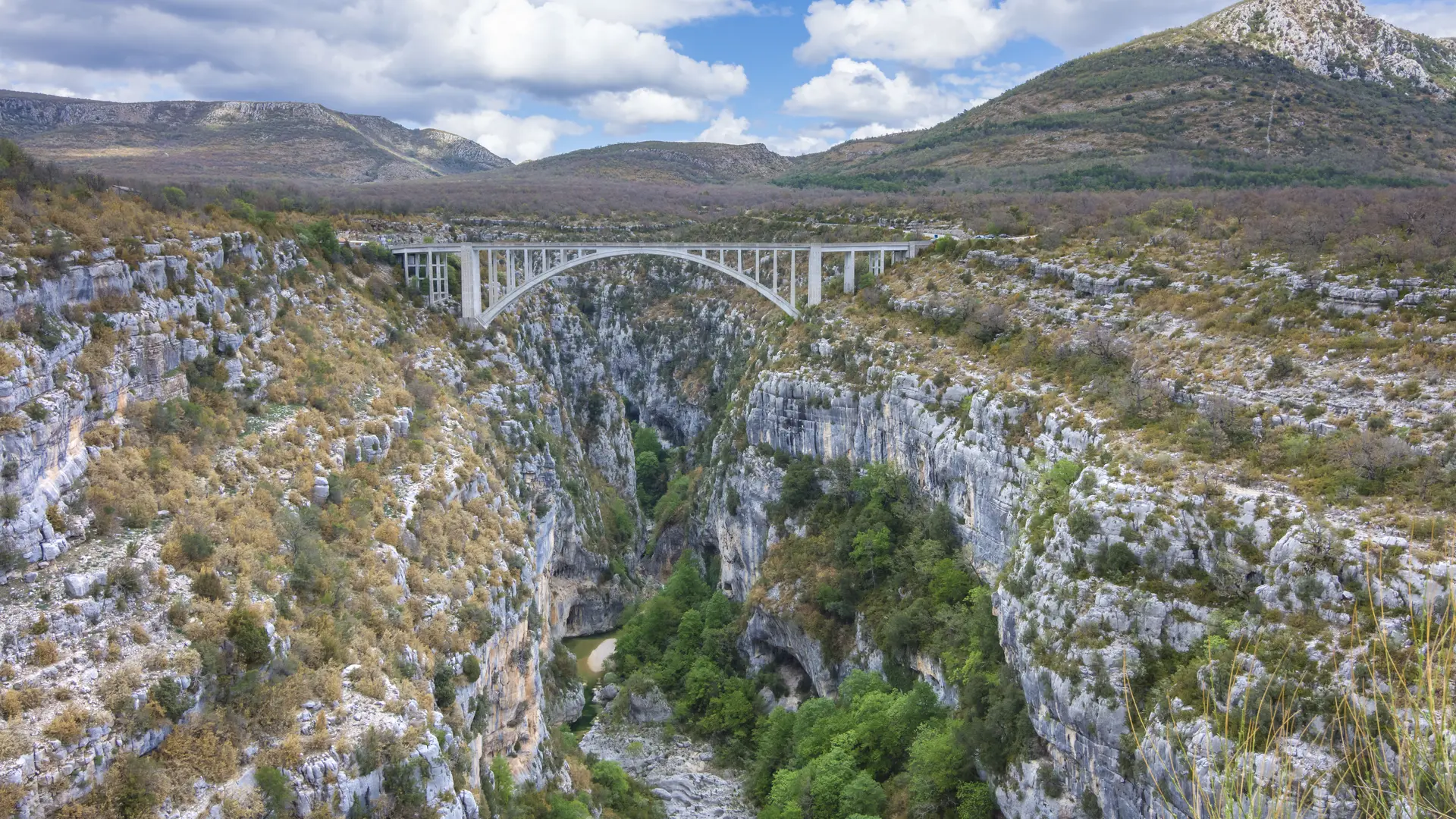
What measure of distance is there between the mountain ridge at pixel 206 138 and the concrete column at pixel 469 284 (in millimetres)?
53333

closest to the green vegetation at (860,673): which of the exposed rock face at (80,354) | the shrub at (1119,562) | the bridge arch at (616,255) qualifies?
the shrub at (1119,562)

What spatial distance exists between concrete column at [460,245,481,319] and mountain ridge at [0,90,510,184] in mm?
53333

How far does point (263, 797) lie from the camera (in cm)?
1572

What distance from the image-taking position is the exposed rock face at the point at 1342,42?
10638cm

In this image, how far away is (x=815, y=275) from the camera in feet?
181

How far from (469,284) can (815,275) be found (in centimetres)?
2041

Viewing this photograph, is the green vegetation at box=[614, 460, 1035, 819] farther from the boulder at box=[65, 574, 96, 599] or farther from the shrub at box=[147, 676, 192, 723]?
the boulder at box=[65, 574, 96, 599]

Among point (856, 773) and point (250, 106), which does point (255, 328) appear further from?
point (250, 106)

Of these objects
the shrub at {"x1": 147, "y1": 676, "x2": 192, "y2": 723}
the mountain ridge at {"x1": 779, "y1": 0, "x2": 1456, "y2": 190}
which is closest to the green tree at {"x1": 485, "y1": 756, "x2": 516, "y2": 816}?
the shrub at {"x1": 147, "y1": 676, "x2": 192, "y2": 723}

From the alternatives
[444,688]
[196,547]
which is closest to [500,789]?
[444,688]

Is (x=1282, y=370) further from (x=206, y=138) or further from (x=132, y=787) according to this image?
(x=206, y=138)

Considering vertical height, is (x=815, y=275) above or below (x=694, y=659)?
above

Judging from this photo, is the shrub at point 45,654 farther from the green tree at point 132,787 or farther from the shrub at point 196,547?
the shrub at point 196,547

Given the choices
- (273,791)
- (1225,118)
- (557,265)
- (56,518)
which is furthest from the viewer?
(1225,118)
